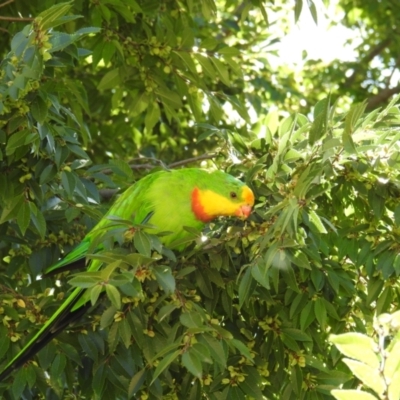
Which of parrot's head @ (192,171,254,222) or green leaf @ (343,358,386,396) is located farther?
parrot's head @ (192,171,254,222)

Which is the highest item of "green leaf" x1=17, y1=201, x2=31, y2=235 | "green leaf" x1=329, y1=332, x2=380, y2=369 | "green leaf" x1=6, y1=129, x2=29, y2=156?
"green leaf" x1=329, y1=332, x2=380, y2=369

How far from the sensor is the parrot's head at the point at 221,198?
2.45 metres

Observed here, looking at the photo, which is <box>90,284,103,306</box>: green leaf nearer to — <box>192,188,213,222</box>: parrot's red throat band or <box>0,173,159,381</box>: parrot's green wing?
<box>0,173,159,381</box>: parrot's green wing

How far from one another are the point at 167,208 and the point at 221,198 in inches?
8.6

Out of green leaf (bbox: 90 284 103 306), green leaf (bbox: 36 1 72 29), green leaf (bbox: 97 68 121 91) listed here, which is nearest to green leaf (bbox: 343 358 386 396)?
green leaf (bbox: 90 284 103 306)

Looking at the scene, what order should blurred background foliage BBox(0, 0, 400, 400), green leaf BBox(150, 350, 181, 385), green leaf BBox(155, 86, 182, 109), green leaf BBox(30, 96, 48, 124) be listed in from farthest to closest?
green leaf BBox(155, 86, 182, 109)
green leaf BBox(30, 96, 48, 124)
blurred background foliage BBox(0, 0, 400, 400)
green leaf BBox(150, 350, 181, 385)

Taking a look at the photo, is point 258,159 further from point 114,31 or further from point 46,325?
point 114,31

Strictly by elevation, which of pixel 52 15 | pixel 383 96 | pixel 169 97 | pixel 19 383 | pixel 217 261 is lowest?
pixel 383 96

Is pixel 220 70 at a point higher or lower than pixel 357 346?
lower

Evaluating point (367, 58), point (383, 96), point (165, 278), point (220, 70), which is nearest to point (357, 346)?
point (165, 278)

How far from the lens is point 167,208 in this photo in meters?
2.67

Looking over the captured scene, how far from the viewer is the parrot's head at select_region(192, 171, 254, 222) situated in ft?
8.04

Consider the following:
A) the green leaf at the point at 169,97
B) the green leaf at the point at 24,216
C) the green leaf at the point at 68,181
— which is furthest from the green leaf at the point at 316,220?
the green leaf at the point at 169,97

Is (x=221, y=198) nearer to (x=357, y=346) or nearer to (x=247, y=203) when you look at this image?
(x=247, y=203)
